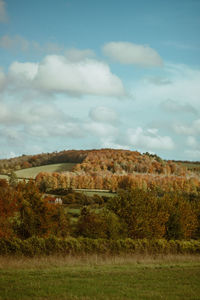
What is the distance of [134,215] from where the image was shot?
3756 cm

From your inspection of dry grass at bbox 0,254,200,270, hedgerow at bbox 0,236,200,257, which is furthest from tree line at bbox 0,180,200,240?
dry grass at bbox 0,254,200,270

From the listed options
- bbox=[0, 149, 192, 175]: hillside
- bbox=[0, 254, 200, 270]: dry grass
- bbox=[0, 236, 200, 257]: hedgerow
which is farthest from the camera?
bbox=[0, 149, 192, 175]: hillside

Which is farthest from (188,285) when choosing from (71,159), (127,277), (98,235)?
(71,159)

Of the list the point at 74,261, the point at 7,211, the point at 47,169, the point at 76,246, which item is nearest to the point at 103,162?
the point at 47,169

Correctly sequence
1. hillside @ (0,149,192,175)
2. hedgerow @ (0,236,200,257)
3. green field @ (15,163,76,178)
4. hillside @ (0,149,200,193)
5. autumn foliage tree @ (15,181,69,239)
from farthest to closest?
hillside @ (0,149,192,175) → green field @ (15,163,76,178) → hillside @ (0,149,200,193) → autumn foliage tree @ (15,181,69,239) → hedgerow @ (0,236,200,257)

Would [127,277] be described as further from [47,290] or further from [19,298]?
[19,298]

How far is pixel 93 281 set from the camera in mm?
12594

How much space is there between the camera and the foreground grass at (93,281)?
34.9 feet

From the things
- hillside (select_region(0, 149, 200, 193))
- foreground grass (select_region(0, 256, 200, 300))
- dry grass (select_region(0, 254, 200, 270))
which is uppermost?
hillside (select_region(0, 149, 200, 193))

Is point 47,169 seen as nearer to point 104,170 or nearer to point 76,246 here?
point 104,170

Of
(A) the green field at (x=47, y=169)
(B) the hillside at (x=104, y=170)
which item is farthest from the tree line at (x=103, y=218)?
(A) the green field at (x=47, y=169)

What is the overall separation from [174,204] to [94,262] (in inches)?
1197

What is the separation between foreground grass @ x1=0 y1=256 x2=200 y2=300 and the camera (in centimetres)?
1062

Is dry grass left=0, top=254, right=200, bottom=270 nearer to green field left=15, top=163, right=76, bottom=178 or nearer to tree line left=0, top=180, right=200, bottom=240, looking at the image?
tree line left=0, top=180, right=200, bottom=240
